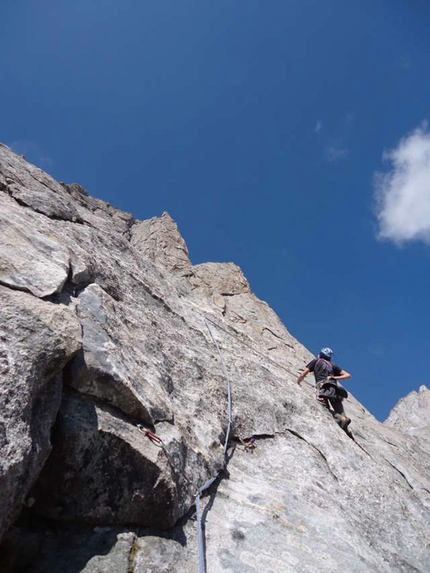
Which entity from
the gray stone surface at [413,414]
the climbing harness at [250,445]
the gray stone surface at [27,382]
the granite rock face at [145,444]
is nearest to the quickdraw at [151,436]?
the granite rock face at [145,444]

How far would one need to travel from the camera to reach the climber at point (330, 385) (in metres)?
11.5

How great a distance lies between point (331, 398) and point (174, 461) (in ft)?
22.8

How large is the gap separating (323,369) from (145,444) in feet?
27.5

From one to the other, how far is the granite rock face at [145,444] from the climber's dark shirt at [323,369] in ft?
4.14

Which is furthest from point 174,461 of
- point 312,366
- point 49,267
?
point 312,366

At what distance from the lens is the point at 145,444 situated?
5.50 meters

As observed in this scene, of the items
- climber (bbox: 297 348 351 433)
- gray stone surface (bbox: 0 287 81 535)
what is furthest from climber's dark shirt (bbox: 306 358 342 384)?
gray stone surface (bbox: 0 287 81 535)

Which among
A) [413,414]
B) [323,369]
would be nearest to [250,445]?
[323,369]

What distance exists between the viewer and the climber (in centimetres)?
1145

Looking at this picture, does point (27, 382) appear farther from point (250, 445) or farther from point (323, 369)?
point (323, 369)

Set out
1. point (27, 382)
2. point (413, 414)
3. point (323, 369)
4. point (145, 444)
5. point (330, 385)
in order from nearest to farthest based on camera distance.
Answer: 1. point (27, 382)
2. point (145, 444)
3. point (330, 385)
4. point (323, 369)
5. point (413, 414)

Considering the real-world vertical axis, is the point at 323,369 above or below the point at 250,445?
above

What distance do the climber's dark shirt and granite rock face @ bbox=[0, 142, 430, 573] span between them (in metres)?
1.26

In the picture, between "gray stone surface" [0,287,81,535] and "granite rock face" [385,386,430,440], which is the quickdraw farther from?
"granite rock face" [385,386,430,440]
